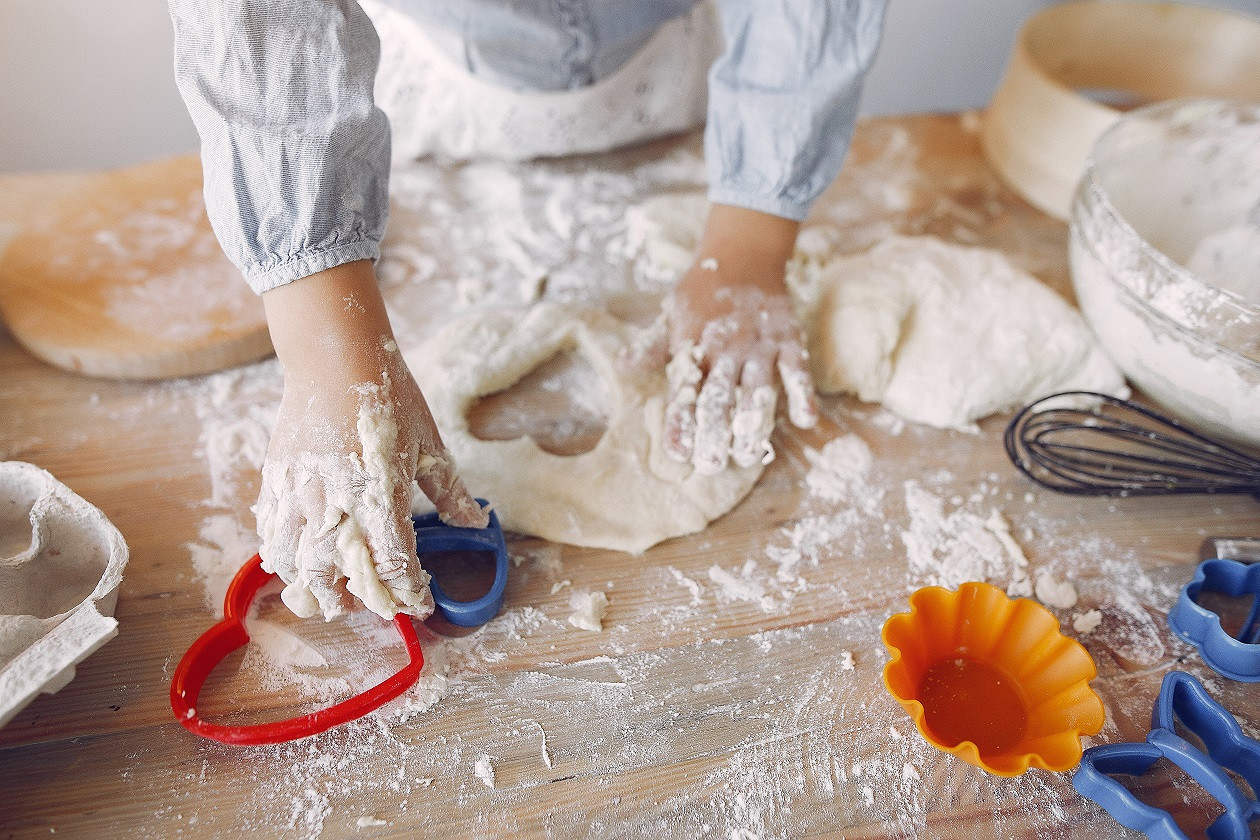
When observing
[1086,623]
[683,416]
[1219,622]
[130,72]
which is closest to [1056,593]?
[1086,623]

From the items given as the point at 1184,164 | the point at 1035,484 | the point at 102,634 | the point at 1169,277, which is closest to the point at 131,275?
the point at 102,634

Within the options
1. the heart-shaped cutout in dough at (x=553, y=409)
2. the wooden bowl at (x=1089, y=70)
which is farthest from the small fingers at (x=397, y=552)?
the wooden bowl at (x=1089, y=70)

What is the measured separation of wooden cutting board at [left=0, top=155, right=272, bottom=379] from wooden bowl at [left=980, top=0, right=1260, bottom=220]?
1.20m

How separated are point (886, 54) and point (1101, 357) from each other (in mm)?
1037

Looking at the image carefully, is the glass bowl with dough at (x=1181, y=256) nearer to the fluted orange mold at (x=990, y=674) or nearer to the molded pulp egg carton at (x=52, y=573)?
the fluted orange mold at (x=990, y=674)

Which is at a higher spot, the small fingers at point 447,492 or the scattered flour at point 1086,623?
the small fingers at point 447,492

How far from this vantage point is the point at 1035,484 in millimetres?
958

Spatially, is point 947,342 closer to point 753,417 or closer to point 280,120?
point 753,417

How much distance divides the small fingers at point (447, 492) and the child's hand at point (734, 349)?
0.79 feet

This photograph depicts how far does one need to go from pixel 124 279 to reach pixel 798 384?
88cm

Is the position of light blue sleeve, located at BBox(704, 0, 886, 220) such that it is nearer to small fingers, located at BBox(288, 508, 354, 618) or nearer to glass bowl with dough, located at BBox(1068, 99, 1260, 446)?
glass bowl with dough, located at BBox(1068, 99, 1260, 446)

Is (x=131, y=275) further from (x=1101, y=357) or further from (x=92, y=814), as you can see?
(x=1101, y=357)

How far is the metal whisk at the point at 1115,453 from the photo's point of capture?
92cm

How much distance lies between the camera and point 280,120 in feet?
2.28
